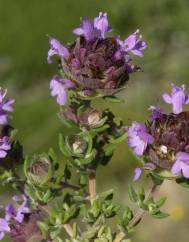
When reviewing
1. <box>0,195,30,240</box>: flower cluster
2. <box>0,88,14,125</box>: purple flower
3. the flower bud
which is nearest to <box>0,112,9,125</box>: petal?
<box>0,88,14,125</box>: purple flower

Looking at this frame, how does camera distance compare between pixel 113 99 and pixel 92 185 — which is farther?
pixel 92 185

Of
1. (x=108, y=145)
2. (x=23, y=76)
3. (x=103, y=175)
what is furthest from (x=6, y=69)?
(x=108, y=145)

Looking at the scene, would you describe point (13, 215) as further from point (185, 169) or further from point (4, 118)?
point (185, 169)

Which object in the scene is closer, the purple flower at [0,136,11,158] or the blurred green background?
the purple flower at [0,136,11,158]

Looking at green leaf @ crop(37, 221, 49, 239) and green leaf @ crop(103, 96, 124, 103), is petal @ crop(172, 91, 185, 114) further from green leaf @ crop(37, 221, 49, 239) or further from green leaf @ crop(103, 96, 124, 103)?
green leaf @ crop(37, 221, 49, 239)

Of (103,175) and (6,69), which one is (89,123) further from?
(6,69)

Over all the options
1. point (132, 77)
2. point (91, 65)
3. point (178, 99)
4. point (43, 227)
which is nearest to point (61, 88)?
point (91, 65)

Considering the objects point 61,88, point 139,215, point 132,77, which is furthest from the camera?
point 132,77
